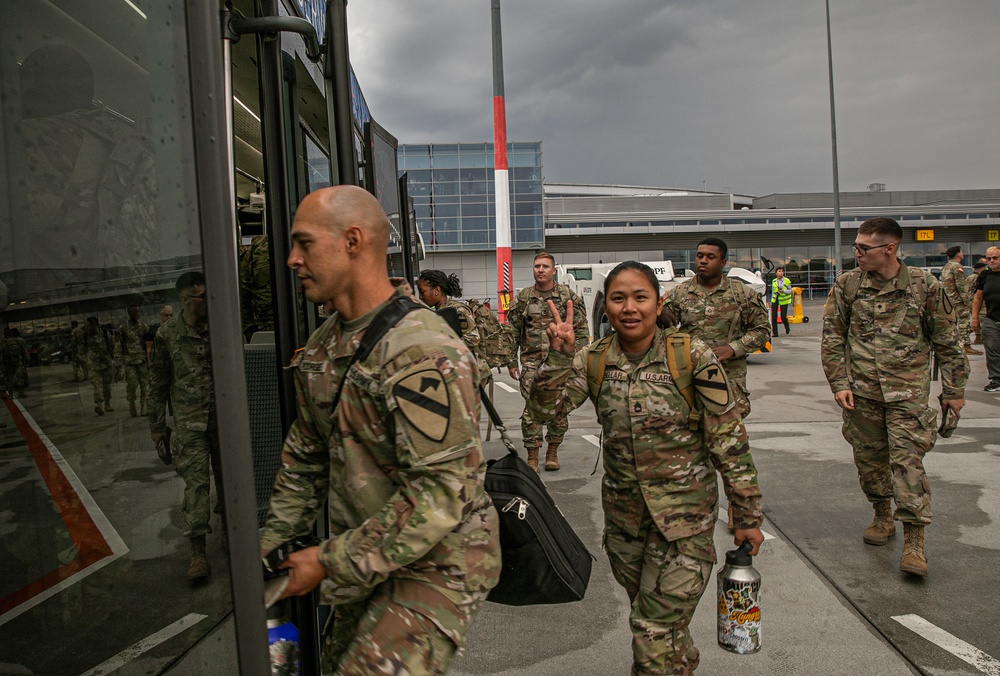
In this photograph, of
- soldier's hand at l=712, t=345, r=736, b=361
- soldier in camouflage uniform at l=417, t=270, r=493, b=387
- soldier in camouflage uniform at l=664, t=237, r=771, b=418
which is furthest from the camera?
soldier in camouflage uniform at l=417, t=270, r=493, b=387

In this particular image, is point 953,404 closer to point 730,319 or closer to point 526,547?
point 730,319

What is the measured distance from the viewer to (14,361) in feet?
4.35

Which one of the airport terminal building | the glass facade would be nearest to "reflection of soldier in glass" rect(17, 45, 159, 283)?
the airport terminal building

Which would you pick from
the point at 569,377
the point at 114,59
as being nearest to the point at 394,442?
the point at 114,59

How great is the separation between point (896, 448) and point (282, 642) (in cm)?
375

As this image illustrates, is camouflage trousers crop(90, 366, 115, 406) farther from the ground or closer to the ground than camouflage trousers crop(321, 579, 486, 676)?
farther from the ground

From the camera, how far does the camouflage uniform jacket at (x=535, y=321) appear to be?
26.9ft

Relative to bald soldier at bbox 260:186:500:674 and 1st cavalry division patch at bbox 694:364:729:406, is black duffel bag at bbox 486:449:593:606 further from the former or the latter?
1st cavalry division patch at bbox 694:364:729:406

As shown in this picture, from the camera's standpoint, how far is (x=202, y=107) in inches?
55.0

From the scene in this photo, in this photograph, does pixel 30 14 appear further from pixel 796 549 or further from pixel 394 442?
pixel 796 549

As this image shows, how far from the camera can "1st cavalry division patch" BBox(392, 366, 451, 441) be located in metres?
1.69

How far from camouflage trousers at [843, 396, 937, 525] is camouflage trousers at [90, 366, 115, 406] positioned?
164 inches

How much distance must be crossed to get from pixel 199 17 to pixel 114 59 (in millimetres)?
178

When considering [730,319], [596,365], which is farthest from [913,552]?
[596,365]
